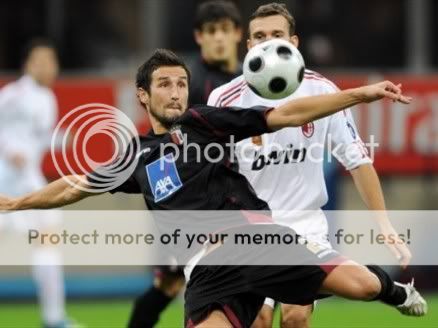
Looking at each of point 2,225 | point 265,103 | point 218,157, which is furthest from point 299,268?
point 2,225

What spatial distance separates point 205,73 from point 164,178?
2440 mm

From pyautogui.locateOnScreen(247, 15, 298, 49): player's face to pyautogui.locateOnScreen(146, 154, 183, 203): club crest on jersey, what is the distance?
3.18ft

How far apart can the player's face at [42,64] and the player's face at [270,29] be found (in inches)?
191

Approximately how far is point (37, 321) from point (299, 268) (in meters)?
5.81

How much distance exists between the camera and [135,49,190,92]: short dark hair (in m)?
6.37

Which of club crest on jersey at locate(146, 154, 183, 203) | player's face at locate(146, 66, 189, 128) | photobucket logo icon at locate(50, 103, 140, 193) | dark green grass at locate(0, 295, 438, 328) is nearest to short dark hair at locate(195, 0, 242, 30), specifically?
photobucket logo icon at locate(50, 103, 140, 193)

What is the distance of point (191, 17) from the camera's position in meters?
15.8

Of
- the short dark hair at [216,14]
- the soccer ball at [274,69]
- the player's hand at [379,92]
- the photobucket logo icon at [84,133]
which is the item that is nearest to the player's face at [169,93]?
the soccer ball at [274,69]

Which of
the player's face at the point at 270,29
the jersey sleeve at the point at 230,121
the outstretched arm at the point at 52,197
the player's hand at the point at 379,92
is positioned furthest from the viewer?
the player's face at the point at 270,29

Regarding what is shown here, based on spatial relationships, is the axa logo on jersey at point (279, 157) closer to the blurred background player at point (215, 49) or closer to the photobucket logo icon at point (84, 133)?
the blurred background player at point (215, 49)

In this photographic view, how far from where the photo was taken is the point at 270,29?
6.81m

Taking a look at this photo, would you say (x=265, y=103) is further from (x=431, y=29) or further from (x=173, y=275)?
(x=431, y=29)

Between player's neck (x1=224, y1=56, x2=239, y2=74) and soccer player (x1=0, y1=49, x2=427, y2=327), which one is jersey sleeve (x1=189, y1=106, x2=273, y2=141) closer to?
soccer player (x1=0, y1=49, x2=427, y2=327)

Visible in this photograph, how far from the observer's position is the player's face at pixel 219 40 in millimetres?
8539
